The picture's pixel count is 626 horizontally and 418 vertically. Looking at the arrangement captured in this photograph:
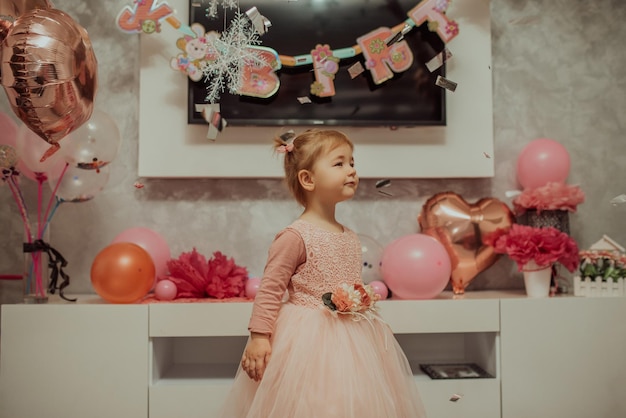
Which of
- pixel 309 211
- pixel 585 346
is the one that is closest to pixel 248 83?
pixel 309 211

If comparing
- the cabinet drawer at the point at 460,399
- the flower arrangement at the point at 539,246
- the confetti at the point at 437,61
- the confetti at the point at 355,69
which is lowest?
the cabinet drawer at the point at 460,399

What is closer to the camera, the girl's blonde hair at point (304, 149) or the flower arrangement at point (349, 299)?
the flower arrangement at point (349, 299)

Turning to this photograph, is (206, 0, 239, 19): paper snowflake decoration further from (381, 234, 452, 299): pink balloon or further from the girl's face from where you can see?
(381, 234, 452, 299): pink balloon

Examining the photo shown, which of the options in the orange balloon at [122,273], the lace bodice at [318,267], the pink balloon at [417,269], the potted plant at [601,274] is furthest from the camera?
the potted plant at [601,274]

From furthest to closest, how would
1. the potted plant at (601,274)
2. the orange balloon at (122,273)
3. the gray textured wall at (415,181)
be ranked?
the gray textured wall at (415,181) < the potted plant at (601,274) < the orange balloon at (122,273)

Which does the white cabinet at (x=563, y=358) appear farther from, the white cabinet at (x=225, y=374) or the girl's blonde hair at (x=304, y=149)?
the girl's blonde hair at (x=304, y=149)

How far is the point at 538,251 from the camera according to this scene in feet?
7.34

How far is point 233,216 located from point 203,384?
0.78 meters

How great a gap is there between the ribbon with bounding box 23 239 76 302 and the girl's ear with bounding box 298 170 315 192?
1.16 m

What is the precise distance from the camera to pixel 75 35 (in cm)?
179

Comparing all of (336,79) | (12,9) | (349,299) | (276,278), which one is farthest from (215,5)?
(349,299)

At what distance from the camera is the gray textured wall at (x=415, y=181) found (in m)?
2.55

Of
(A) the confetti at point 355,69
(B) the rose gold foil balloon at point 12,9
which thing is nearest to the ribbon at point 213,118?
(A) the confetti at point 355,69

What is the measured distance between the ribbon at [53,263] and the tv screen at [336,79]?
78cm
